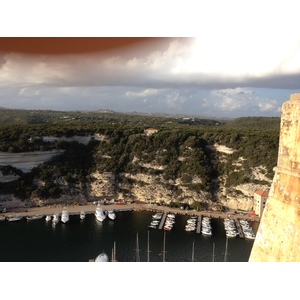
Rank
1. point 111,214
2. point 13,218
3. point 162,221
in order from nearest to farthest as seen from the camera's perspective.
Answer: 1. point 162,221
2. point 13,218
3. point 111,214

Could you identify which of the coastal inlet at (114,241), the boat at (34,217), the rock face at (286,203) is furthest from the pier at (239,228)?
the rock face at (286,203)

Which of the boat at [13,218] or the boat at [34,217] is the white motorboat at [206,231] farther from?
the boat at [13,218]

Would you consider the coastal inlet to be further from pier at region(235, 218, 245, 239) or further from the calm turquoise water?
pier at region(235, 218, 245, 239)

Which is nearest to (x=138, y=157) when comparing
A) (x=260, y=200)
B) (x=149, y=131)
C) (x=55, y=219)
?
(x=149, y=131)

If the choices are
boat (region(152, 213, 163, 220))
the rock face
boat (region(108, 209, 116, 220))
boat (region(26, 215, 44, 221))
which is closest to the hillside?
boat (region(26, 215, 44, 221))

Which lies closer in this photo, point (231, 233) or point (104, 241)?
point (104, 241)

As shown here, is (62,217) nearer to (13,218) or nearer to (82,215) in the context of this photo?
(82,215)
